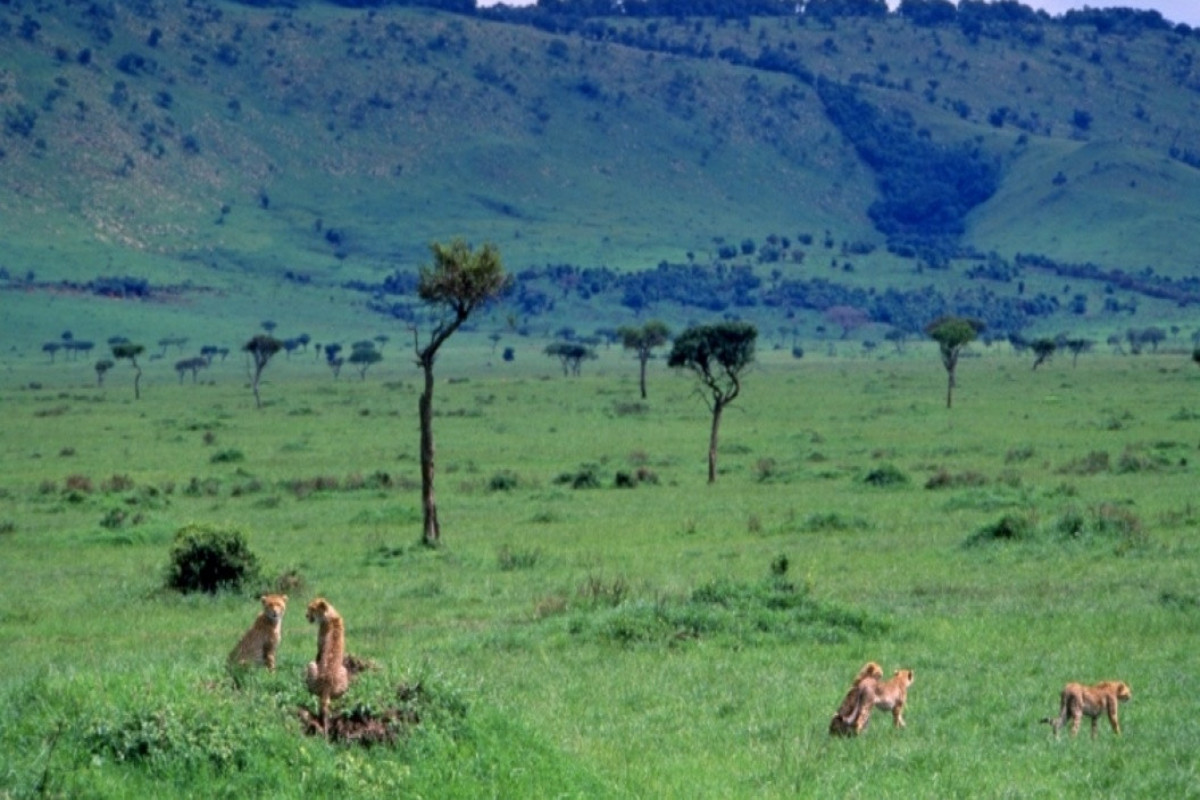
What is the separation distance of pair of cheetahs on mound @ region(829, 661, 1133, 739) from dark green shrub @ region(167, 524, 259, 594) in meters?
13.0

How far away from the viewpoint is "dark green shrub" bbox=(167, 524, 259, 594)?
24.5m

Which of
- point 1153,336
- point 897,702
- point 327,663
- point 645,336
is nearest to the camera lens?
point 327,663

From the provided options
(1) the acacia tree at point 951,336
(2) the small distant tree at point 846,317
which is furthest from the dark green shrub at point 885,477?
(2) the small distant tree at point 846,317

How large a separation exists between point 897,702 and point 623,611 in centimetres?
615

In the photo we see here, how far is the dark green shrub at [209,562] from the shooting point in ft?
80.5

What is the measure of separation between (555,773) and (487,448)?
4725 cm

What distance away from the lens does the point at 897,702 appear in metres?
14.2

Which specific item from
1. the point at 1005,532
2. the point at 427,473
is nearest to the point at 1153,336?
the point at 1005,532

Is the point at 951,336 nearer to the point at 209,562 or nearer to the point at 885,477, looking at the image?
the point at 885,477

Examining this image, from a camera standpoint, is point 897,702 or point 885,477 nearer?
point 897,702

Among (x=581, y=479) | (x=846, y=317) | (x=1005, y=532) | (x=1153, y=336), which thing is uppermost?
(x=846, y=317)

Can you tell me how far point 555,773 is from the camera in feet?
38.4

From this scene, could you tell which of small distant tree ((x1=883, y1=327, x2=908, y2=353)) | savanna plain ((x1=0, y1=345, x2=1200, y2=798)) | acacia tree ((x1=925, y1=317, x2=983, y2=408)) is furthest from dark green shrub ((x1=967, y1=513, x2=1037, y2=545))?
small distant tree ((x1=883, y1=327, x2=908, y2=353))

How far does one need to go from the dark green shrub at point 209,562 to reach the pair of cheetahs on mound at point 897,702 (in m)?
13.0
